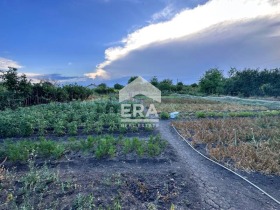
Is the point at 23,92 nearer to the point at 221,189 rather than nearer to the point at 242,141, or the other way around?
the point at 242,141

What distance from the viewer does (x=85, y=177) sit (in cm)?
383

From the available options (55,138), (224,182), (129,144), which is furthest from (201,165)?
(55,138)

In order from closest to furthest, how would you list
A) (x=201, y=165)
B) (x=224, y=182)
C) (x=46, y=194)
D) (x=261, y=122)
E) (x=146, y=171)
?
(x=46, y=194) < (x=224, y=182) < (x=146, y=171) < (x=201, y=165) < (x=261, y=122)

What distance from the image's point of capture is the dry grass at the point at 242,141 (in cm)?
464

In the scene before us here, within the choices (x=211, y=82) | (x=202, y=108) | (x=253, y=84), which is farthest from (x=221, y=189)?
(x=211, y=82)

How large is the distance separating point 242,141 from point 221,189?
9.47 ft

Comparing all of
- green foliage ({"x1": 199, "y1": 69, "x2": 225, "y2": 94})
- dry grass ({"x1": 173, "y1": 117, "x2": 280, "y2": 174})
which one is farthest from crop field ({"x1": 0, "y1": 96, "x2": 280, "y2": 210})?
green foliage ({"x1": 199, "y1": 69, "x2": 225, "y2": 94})

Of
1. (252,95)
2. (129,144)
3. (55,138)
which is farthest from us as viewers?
(252,95)

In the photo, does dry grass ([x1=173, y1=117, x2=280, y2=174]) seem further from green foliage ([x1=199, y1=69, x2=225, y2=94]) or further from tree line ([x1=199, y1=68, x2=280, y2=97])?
green foliage ([x1=199, y1=69, x2=225, y2=94])

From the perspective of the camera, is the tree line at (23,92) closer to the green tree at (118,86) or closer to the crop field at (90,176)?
the crop field at (90,176)

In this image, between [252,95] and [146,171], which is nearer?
[146,171]

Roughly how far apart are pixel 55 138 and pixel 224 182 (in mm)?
4997

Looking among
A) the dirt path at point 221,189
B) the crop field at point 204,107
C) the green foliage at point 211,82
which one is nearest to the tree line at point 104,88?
the green foliage at point 211,82

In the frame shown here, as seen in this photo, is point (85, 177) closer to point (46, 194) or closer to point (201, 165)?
point (46, 194)
